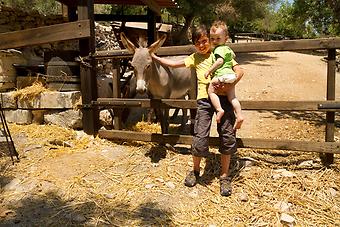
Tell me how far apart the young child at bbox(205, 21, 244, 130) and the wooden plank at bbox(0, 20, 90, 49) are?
205 centimetres

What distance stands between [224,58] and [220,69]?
0.40ft

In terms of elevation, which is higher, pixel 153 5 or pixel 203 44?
pixel 153 5

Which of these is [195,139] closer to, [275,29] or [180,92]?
[180,92]

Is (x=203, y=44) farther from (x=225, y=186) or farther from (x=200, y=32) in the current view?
(x=225, y=186)

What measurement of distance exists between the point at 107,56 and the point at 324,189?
10.5 feet

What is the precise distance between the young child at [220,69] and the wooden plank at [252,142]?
72 centimetres

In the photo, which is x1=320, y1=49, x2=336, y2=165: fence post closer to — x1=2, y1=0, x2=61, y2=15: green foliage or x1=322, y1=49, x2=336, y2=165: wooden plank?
x1=322, y1=49, x2=336, y2=165: wooden plank

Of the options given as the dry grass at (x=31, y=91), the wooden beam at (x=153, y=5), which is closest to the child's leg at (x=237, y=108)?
the dry grass at (x=31, y=91)

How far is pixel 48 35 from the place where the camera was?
485 centimetres

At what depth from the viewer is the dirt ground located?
3.32m

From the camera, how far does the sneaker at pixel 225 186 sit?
3.66 metres

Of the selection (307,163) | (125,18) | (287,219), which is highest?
(125,18)

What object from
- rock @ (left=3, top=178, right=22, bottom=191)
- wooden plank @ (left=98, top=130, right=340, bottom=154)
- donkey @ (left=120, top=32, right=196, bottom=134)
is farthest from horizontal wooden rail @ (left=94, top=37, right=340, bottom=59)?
rock @ (left=3, top=178, right=22, bottom=191)

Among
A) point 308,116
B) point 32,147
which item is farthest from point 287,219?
point 308,116
